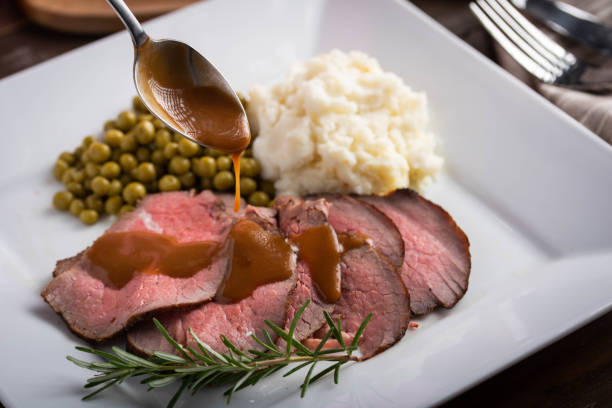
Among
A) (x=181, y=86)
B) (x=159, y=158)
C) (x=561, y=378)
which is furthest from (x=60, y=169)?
(x=561, y=378)

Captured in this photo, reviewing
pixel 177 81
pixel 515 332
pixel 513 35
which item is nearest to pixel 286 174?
pixel 177 81

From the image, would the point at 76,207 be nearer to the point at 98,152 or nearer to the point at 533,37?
the point at 98,152

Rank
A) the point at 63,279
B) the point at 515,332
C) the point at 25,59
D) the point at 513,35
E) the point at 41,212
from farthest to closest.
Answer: the point at 25,59 → the point at 513,35 → the point at 41,212 → the point at 63,279 → the point at 515,332

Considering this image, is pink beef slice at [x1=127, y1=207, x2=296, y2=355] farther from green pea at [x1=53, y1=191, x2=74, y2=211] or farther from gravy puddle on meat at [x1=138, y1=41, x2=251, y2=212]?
green pea at [x1=53, y1=191, x2=74, y2=211]

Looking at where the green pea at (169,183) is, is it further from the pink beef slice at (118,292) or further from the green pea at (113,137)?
the pink beef slice at (118,292)

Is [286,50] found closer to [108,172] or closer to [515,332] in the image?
[108,172]

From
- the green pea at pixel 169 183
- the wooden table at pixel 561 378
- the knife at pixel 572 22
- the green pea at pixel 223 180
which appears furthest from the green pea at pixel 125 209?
the knife at pixel 572 22

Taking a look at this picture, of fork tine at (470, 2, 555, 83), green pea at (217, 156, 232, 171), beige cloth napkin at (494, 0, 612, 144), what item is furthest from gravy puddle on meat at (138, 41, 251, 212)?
beige cloth napkin at (494, 0, 612, 144)
